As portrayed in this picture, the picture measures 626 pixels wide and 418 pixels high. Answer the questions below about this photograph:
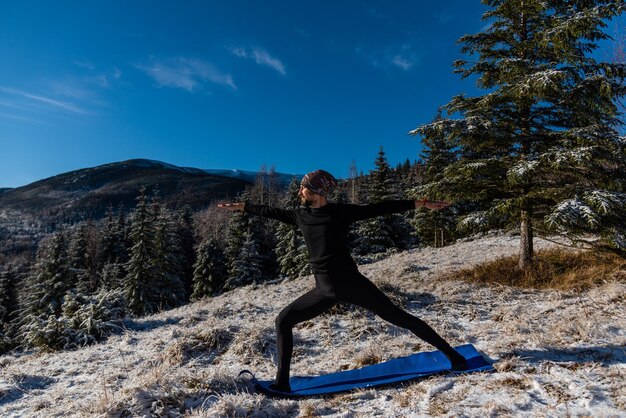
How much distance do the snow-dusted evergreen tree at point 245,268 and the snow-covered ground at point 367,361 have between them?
28922 millimetres

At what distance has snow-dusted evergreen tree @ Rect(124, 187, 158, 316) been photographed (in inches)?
1271

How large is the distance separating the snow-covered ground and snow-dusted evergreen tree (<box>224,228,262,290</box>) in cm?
2892

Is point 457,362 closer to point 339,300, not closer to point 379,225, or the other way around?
point 339,300

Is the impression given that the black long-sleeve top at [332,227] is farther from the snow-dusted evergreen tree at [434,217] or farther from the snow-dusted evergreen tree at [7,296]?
the snow-dusted evergreen tree at [7,296]

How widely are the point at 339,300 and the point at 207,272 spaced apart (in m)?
37.7

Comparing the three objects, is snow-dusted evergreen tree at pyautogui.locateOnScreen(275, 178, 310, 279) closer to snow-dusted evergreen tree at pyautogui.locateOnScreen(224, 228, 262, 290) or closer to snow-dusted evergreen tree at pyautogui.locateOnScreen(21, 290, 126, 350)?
snow-dusted evergreen tree at pyautogui.locateOnScreen(224, 228, 262, 290)

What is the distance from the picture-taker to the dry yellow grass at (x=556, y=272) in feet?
24.0

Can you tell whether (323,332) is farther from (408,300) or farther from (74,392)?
(74,392)

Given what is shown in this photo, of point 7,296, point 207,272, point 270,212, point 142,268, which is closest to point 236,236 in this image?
point 207,272

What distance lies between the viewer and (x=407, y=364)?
14.4 ft

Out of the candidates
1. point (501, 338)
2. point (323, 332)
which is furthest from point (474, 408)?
Result: point (323, 332)

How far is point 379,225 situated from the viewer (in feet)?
105

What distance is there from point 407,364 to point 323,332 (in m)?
2.23

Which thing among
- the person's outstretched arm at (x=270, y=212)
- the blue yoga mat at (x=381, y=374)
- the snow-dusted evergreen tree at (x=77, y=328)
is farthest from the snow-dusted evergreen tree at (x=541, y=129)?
the snow-dusted evergreen tree at (x=77, y=328)
